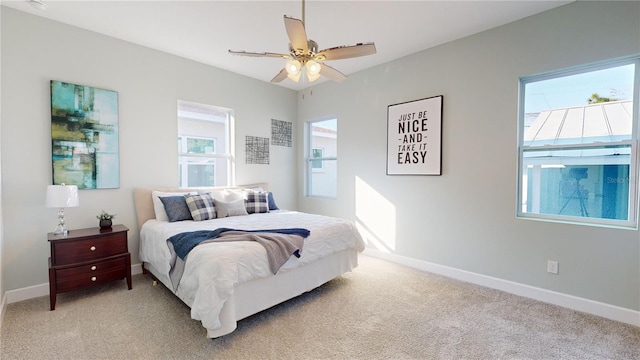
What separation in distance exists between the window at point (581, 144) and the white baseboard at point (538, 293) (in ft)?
2.38

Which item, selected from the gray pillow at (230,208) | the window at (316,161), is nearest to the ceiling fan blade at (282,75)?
the gray pillow at (230,208)

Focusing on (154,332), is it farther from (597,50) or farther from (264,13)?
(597,50)

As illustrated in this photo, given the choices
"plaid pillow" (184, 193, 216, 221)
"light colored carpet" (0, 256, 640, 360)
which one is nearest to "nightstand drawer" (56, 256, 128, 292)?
"light colored carpet" (0, 256, 640, 360)

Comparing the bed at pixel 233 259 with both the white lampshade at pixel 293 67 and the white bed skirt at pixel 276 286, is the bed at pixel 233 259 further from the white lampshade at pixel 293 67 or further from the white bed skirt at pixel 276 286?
the white lampshade at pixel 293 67

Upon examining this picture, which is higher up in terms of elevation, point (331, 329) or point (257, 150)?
point (257, 150)

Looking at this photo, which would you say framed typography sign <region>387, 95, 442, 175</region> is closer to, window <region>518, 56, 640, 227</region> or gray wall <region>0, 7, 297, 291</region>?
window <region>518, 56, 640, 227</region>

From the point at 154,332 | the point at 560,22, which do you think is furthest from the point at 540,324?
the point at 154,332

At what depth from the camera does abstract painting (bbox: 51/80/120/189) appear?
9.34ft

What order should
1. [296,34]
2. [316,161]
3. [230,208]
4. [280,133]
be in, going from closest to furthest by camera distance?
1. [296,34]
2. [230,208]
3. [280,133]
4. [316,161]

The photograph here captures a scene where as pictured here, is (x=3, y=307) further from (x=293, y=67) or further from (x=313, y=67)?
(x=313, y=67)

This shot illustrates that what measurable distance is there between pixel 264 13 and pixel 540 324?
3.75m

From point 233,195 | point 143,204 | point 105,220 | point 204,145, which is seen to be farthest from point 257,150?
point 105,220

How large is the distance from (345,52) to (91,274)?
10.3 feet

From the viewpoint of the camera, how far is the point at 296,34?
1.97 metres
